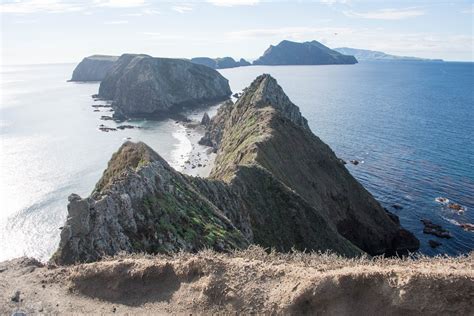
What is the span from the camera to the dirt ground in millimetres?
16516

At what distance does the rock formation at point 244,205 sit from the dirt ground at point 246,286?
555 centimetres

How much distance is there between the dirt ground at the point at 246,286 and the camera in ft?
54.2

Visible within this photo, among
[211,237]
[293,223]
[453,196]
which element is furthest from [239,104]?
[211,237]

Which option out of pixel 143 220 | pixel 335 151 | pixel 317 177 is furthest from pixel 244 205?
pixel 335 151

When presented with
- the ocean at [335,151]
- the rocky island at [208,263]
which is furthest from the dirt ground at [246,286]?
the ocean at [335,151]

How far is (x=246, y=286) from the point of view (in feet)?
61.9

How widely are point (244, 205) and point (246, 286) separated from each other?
112ft

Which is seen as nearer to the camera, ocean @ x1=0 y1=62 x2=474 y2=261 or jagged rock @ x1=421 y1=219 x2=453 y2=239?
jagged rock @ x1=421 y1=219 x2=453 y2=239

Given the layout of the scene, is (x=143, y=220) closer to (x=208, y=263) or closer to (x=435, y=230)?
(x=208, y=263)

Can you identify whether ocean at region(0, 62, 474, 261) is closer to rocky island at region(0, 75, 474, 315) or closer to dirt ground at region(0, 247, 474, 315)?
rocky island at region(0, 75, 474, 315)

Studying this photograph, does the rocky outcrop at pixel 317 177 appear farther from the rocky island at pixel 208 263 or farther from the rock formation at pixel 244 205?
the rocky island at pixel 208 263

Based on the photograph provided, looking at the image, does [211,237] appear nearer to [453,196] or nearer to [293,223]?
[293,223]

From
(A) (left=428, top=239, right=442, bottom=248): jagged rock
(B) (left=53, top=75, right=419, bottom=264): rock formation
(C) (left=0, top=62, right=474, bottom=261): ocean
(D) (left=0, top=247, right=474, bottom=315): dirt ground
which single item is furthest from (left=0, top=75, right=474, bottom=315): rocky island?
(C) (left=0, top=62, right=474, bottom=261): ocean

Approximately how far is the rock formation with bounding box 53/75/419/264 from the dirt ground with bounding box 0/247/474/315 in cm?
555
